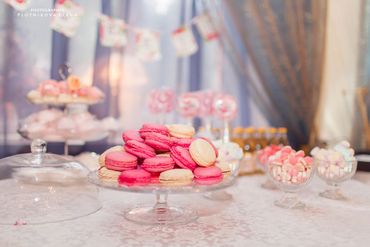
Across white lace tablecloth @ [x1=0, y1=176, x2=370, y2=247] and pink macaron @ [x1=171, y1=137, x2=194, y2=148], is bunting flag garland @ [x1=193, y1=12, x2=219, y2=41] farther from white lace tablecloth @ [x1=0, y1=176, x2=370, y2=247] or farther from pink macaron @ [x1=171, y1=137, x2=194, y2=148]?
pink macaron @ [x1=171, y1=137, x2=194, y2=148]

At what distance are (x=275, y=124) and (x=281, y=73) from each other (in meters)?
0.35

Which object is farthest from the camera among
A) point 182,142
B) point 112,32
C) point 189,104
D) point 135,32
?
point 135,32

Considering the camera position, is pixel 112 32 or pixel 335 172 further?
pixel 112 32

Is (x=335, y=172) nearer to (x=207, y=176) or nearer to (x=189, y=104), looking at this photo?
(x=207, y=176)

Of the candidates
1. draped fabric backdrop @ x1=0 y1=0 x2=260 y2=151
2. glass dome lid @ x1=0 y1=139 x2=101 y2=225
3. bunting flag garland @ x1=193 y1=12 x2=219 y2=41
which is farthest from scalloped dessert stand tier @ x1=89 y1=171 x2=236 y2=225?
bunting flag garland @ x1=193 y1=12 x2=219 y2=41

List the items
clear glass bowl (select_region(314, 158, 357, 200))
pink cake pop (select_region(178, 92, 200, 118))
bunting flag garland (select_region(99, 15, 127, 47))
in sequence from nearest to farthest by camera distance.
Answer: clear glass bowl (select_region(314, 158, 357, 200)) → pink cake pop (select_region(178, 92, 200, 118)) → bunting flag garland (select_region(99, 15, 127, 47))

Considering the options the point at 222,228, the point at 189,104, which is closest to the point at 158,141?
the point at 222,228

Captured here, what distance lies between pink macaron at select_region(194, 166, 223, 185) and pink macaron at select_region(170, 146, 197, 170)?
0.07ft

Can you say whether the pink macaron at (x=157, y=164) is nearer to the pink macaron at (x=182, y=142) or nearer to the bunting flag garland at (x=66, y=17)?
the pink macaron at (x=182, y=142)

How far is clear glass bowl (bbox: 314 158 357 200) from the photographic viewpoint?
1.43 meters

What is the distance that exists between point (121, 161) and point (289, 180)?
0.53 m

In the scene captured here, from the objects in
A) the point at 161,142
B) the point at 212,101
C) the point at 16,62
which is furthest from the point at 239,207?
the point at 16,62

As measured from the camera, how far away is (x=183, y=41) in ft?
9.10

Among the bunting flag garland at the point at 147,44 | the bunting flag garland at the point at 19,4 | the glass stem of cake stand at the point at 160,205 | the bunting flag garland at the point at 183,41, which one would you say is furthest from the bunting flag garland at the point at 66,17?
the glass stem of cake stand at the point at 160,205
